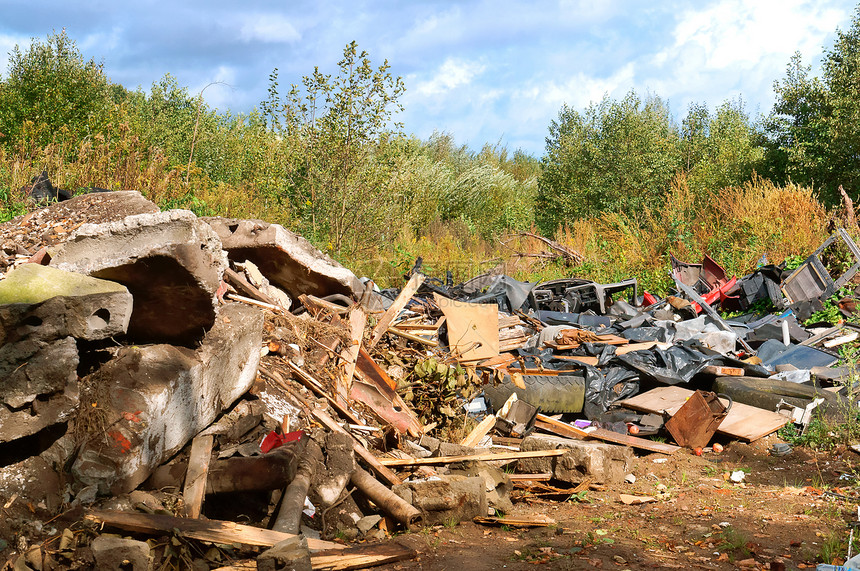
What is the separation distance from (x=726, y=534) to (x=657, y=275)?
35.1 feet

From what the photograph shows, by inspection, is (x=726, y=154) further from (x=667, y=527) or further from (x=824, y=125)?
(x=667, y=527)

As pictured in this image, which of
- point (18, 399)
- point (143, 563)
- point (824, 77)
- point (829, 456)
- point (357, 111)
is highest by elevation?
point (824, 77)

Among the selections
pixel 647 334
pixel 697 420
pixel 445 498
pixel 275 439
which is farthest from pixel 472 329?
Answer: pixel 275 439

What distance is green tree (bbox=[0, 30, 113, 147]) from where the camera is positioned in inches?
671

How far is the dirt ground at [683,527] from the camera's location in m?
3.71

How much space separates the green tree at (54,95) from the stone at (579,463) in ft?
41.2

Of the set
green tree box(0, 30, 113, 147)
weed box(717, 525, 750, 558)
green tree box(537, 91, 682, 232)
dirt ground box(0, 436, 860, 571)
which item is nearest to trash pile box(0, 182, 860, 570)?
dirt ground box(0, 436, 860, 571)

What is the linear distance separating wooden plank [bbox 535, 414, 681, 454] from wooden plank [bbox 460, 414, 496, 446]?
0.71m

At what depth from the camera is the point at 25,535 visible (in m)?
3.20

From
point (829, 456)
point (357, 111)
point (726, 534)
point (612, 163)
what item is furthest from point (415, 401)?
point (612, 163)

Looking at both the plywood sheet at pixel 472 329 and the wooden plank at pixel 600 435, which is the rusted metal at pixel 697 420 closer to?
the wooden plank at pixel 600 435

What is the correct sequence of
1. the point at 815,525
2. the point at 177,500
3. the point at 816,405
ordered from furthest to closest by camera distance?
the point at 816,405, the point at 815,525, the point at 177,500

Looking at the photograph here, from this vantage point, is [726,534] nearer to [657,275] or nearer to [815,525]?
[815,525]

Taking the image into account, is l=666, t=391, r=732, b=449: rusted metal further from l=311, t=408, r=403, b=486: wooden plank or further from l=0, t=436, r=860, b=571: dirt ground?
l=311, t=408, r=403, b=486: wooden plank
